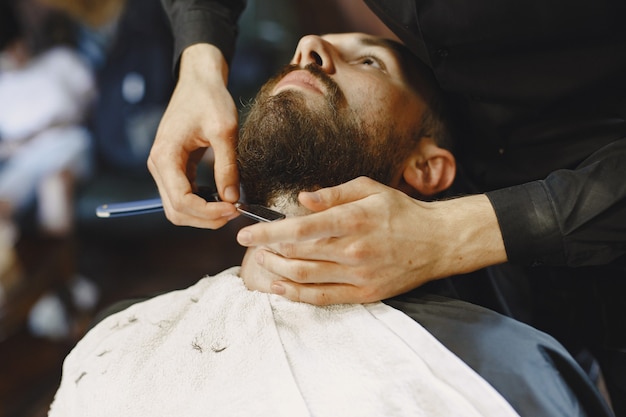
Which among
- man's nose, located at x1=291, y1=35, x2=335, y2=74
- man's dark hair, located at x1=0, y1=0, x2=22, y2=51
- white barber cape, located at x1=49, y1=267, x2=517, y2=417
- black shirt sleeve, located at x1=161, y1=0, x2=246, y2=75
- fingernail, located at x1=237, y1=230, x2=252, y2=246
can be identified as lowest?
white barber cape, located at x1=49, y1=267, x2=517, y2=417

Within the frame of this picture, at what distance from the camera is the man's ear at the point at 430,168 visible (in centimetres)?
140

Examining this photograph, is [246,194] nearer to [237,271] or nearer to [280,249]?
[237,271]

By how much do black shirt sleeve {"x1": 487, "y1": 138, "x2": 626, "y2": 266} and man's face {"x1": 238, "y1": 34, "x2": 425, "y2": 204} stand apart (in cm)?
31

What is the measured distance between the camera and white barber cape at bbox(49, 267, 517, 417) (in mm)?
954

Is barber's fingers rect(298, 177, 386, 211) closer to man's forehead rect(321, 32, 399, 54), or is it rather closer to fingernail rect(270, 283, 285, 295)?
fingernail rect(270, 283, 285, 295)

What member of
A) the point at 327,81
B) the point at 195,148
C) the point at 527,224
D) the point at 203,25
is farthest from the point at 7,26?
the point at 527,224

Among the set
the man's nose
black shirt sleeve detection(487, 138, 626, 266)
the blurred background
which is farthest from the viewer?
the blurred background

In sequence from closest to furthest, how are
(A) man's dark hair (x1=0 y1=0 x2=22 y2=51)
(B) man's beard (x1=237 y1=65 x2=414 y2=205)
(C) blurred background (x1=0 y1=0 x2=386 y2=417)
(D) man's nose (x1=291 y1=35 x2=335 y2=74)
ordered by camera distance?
1. (B) man's beard (x1=237 y1=65 x2=414 y2=205)
2. (D) man's nose (x1=291 y1=35 x2=335 y2=74)
3. (C) blurred background (x1=0 y1=0 x2=386 y2=417)
4. (A) man's dark hair (x1=0 y1=0 x2=22 y2=51)

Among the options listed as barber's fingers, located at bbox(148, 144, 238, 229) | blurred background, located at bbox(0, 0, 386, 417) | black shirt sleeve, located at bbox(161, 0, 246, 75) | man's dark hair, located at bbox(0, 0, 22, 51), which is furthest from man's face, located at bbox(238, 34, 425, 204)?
man's dark hair, located at bbox(0, 0, 22, 51)

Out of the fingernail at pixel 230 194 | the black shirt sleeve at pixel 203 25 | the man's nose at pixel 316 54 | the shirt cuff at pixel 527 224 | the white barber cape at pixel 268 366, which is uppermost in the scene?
the black shirt sleeve at pixel 203 25

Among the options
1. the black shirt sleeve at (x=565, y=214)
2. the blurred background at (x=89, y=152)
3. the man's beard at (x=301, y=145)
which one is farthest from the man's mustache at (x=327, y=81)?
the blurred background at (x=89, y=152)

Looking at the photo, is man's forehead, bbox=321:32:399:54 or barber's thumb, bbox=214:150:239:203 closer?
barber's thumb, bbox=214:150:239:203

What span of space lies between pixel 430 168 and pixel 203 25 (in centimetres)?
67

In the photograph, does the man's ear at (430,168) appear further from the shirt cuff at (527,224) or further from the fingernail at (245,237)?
the fingernail at (245,237)
